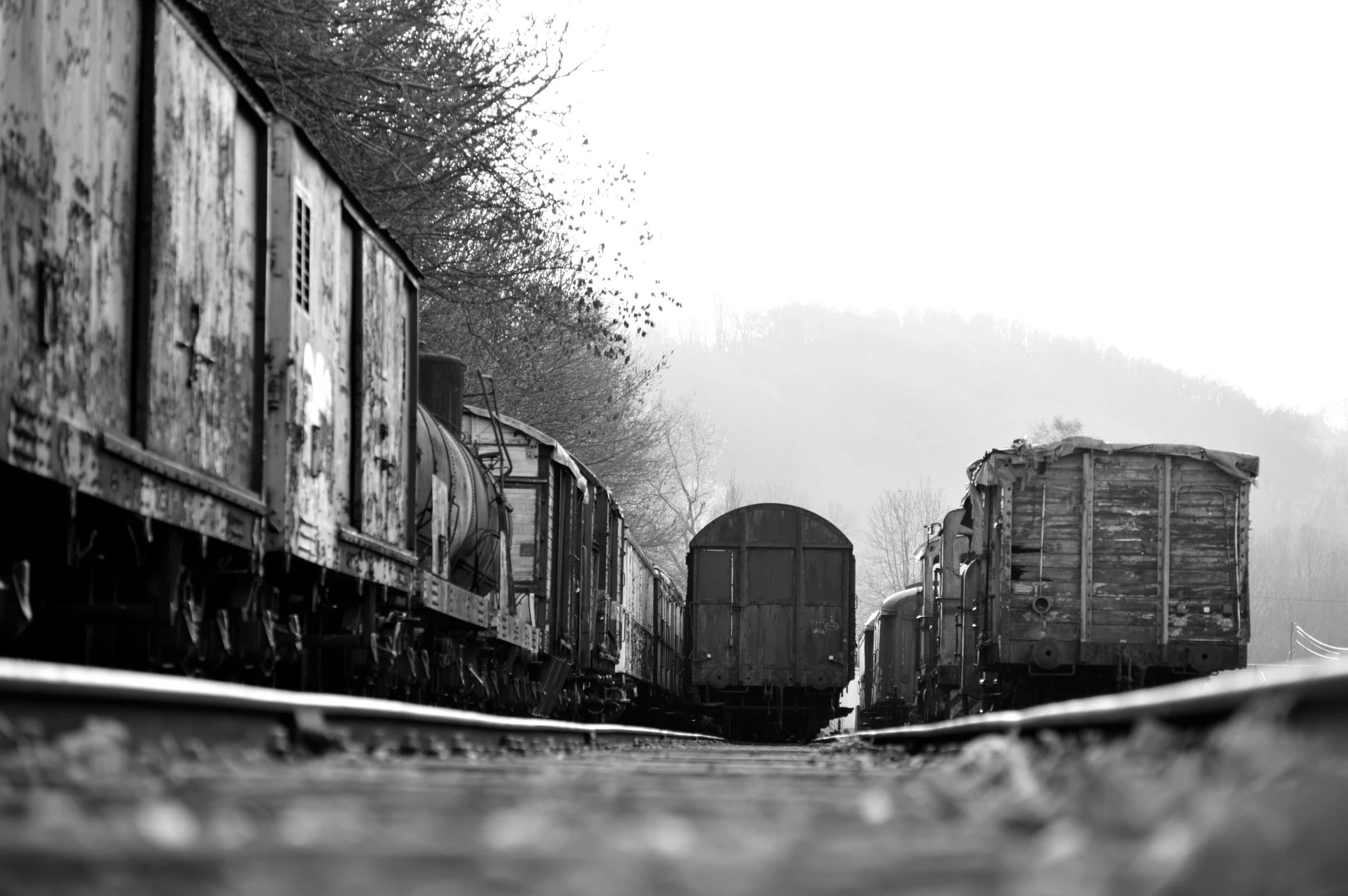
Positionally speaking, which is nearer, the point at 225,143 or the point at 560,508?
the point at 225,143

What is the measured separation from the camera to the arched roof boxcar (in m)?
25.2

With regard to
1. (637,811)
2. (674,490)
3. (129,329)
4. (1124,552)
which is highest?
(674,490)

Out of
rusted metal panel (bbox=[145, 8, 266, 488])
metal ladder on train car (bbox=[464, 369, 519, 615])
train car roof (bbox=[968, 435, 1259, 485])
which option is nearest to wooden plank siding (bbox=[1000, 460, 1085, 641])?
train car roof (bbox=[968, 435, 1259, 485])

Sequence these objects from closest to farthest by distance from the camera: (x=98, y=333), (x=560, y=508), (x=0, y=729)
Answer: (x=0, y=729)
(x=98, y=333)
(x=560, y=508)

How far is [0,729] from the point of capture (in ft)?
9.18

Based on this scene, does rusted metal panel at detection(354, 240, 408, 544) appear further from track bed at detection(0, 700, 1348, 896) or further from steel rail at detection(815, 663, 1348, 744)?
track bed at detection(0, 700, 1348, 896)

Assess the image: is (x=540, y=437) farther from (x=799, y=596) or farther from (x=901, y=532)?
(x=901, y=532)

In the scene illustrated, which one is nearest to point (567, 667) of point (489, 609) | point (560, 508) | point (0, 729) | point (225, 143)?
point (560, 508)

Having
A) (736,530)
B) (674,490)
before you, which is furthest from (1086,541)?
(674,490)

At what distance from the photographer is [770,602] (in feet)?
83.0

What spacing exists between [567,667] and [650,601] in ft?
43.3

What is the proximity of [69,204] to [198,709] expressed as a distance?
8.02 feet

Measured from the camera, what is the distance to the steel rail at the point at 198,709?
303 cm

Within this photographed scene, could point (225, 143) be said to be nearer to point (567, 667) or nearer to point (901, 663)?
point (567, 667)
